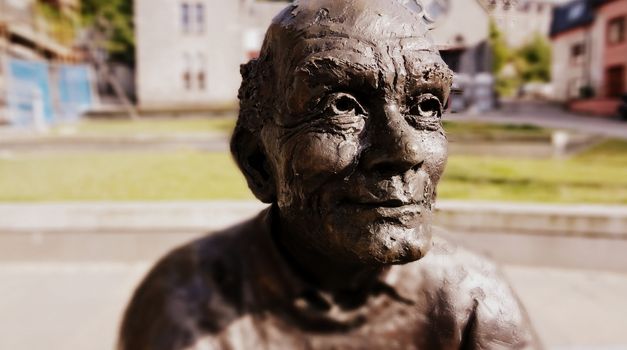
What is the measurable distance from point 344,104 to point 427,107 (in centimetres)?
19

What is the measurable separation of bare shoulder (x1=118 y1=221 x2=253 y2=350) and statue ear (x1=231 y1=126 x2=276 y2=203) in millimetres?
191

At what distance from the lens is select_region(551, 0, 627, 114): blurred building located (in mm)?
23234

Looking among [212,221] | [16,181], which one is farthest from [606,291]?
[16,181]

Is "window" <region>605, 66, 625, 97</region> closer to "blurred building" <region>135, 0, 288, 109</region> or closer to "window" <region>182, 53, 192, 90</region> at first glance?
"blurred building" <region>135, 0, 288, 109</region>

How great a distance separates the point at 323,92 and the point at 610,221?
4770 millimetres

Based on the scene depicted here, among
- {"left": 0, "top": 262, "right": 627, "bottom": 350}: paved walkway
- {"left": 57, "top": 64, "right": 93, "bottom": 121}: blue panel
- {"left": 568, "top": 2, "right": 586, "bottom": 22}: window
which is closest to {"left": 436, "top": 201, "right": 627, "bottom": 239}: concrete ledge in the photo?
{"left": 0, "top": 262, "right": 627, "bottom": 350}: paved walkway

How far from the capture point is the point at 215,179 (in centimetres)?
775

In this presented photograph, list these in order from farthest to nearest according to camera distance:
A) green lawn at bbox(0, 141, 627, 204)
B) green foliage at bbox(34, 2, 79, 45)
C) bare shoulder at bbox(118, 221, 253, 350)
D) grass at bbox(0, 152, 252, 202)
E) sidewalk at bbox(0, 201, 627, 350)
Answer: green foliage at bbox(34, 2, 79, 45)
grass at bbox(0, 152, 252, 202)
green lawn at bbox(0, 141, 627, 204)
sidewalk at bbox(0, 201, 627, 350)
bare shoulder at bbox(118, 221, 253, 350)

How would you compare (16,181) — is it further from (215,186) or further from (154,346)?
(154,346)

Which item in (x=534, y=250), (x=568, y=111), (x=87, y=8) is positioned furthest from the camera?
(x=87, y=8)

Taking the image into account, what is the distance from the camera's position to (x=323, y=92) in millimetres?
1098

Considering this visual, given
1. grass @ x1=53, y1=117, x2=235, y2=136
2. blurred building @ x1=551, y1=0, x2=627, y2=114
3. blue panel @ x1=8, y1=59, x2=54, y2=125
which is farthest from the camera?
blurred building @ x1=551, y1=0, x2=627, y2=114

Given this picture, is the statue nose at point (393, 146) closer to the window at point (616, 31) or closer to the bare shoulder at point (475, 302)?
the bare shoulder at point (475, 302)

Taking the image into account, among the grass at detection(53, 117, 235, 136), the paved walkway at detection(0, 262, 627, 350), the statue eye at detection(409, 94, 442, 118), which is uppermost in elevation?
the statue eye at detection(409, 94, 442, 118)
